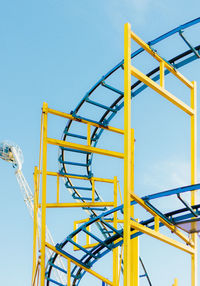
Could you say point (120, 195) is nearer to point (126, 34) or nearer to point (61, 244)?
point (61, 244)

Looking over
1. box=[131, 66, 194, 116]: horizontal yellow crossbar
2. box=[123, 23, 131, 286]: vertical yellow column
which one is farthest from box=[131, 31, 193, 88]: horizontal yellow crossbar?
box=[131, 66, 194, 116]: horizontal yellow crossbar

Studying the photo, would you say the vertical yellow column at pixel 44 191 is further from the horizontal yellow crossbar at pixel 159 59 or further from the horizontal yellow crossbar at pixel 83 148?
the horizontal yellow crossbar at pixel 159 59

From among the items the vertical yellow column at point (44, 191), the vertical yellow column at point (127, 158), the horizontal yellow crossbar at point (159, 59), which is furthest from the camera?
the vertical yellow column at point (44, 191)

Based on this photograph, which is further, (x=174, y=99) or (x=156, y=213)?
(x=174, y=99)

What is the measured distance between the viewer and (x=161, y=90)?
9125 millimetres

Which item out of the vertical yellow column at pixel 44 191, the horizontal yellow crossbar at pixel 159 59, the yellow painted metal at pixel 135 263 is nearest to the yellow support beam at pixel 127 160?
the horizontal yellow crossbar at pixel 159 59

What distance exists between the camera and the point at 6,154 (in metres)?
26.0

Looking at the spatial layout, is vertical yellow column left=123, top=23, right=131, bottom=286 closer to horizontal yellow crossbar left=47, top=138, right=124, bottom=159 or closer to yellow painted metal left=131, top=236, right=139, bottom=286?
horizontal yellow crossbar left=47, top=138, right=124, bottom=159

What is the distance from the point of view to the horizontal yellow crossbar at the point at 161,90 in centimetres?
848

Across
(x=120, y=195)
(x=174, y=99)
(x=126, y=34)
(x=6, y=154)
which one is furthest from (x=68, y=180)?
(x=6, y=154)

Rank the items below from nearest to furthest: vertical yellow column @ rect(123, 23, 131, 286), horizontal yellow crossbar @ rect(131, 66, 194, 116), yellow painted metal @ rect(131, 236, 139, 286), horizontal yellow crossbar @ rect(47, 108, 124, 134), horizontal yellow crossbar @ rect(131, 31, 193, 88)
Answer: vertical yellow column @ rect(123, 23, 131, 286), horizontal yellow crossbar @ rect(131, 66, 194, 116), horizontal yellow crossbar @ rect(131, 31, 193, 88), yellow painted metal @ rect(131, 236, 139, 286), horizontal yellow crossbar @ rect(47, 108, 124, 134)

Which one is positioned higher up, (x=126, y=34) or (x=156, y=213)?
(x=126, y=34)

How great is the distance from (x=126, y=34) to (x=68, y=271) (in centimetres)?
607

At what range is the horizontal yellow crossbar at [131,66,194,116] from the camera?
848 centimetres
